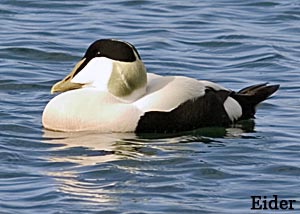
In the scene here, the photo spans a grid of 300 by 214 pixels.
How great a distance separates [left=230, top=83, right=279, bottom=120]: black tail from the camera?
11969mm

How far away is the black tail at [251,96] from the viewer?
471 inches

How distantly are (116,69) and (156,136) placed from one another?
68 cm

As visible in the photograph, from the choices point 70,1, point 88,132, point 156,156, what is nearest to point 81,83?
point 88,132

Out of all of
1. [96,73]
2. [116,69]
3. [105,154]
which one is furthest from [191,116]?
[105,154]

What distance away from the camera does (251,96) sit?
12.1 meters

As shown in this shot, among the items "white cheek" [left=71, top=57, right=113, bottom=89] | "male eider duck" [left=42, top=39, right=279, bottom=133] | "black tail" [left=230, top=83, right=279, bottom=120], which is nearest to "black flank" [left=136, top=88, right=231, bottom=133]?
"male eider duck" [left=42, top=39, right=279, bottom=133]

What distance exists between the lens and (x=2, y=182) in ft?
30.3

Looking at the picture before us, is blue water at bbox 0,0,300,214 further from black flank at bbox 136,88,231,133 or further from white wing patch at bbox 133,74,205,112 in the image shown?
white wing patch at bbox 133,74,205,112

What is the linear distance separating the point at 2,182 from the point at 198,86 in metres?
2.68

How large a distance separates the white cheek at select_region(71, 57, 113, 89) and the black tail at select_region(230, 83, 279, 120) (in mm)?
1232

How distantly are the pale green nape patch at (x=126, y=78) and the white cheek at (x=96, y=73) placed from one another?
0.06 meters

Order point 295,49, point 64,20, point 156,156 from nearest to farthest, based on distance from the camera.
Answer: point 156,156 < point 295,49 < point 64,20

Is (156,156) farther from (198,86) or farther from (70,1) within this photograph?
(70,1)

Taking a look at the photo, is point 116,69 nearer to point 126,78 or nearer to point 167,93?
point 126,78
